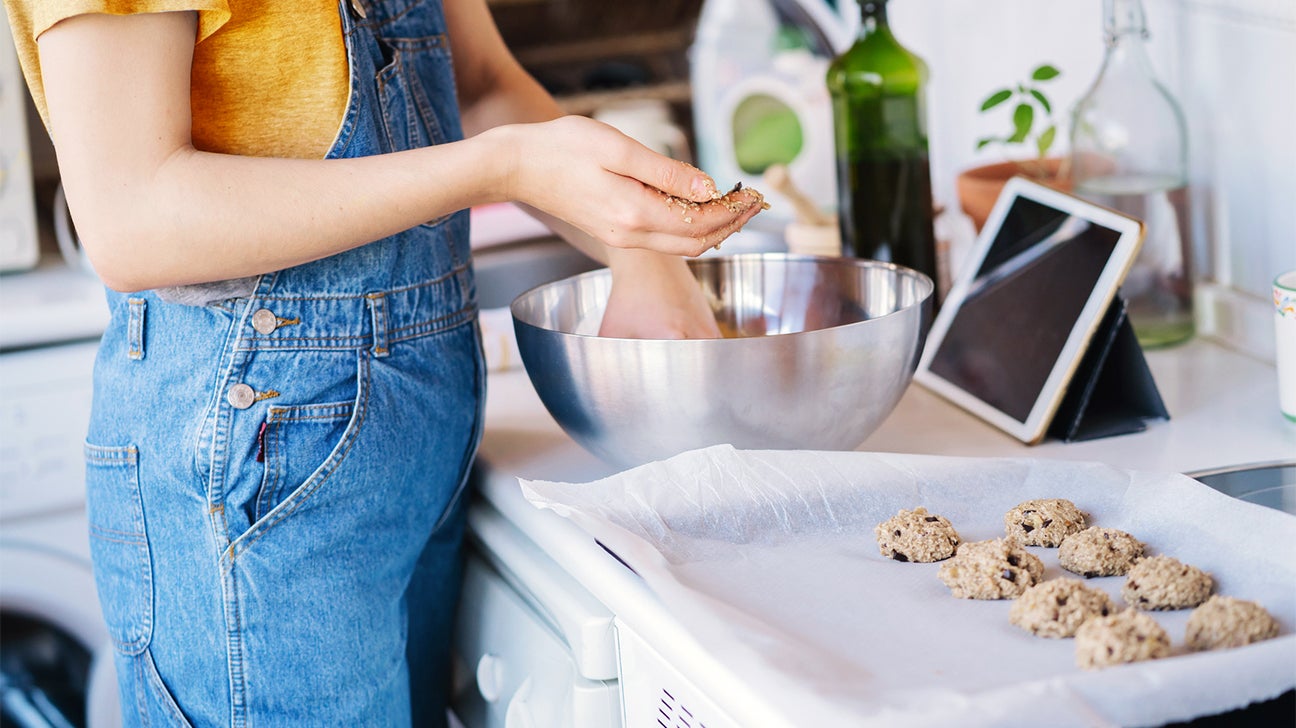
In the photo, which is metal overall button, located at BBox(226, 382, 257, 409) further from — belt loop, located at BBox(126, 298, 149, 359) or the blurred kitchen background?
the blurred kitchen background

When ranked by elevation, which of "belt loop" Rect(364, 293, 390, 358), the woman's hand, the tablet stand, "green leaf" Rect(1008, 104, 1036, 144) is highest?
"green leaf" Rect(1008, 104, 1036, 144)

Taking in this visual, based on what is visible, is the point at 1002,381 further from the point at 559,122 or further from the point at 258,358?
the point at 258,358

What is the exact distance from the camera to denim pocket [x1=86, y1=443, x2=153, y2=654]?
89 cm

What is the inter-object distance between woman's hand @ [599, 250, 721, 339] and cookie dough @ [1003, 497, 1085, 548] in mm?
302

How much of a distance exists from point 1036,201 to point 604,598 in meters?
0.56

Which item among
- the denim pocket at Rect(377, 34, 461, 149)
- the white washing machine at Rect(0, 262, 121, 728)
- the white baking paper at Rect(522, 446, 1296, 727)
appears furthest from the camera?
the white washing machine at Rect(0, 262, 121, 728)

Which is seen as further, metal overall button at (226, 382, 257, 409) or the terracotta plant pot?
the terracotta plant pot

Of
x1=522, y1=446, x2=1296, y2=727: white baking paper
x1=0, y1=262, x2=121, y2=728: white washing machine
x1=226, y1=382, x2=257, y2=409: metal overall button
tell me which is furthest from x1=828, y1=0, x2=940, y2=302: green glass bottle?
x1=0, y1=262, x2=121, y2=728: white washing machine

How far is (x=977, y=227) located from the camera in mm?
1314

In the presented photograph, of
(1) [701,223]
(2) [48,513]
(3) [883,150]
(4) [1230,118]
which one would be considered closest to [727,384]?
(1) [701,223]

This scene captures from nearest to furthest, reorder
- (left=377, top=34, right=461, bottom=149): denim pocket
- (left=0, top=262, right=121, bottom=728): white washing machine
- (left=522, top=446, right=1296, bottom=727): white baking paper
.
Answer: (left=522, top=446, right=1296, bottom=727): white baking paper < (left=377, top=34, right=461, bottom=149): denim pocket < (left=0, top=262, right=121, bottom=728): white washing machine

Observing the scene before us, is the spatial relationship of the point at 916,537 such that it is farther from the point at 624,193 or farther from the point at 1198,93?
the point at 1198,93

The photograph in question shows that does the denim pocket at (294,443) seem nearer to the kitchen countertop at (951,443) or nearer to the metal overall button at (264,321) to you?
the metal overall button at (264,321)

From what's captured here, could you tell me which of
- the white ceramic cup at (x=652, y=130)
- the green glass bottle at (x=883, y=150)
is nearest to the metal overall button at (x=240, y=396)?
the green glass bottle at (x=883, y=150)
